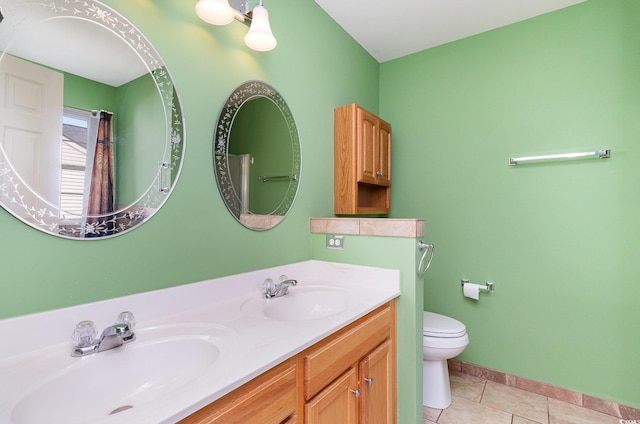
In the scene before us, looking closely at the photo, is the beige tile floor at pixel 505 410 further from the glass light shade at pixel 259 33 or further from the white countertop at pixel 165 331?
the glass light shade at pixel 259 33

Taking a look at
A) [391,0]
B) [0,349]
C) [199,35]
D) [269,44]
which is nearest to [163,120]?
[199,35]

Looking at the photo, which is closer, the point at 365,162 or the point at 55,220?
the point at 55,220

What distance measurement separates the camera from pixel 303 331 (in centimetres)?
91

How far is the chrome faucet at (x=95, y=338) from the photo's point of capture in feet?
2.49

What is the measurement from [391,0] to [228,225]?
174 centimetres

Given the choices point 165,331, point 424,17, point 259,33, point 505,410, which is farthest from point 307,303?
point 424,17

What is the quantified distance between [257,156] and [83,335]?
0.96 metres

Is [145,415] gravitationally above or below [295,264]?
below

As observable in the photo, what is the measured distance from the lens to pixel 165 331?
911 millimetres

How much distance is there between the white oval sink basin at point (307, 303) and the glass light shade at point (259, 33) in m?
1.14

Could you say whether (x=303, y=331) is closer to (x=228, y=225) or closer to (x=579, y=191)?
(x=228, y=225)

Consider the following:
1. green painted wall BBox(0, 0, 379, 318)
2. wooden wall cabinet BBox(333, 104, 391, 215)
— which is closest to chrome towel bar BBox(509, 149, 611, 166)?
wooden wall cabinet BBox(333, 104, 391, 215)

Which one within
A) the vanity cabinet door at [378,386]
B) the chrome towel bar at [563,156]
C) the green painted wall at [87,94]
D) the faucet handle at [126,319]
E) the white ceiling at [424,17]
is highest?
the white ceiling at [424,17]

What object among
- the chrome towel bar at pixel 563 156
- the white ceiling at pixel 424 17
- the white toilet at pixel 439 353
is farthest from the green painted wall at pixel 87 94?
the chrome towel bar at pixel 563 156
